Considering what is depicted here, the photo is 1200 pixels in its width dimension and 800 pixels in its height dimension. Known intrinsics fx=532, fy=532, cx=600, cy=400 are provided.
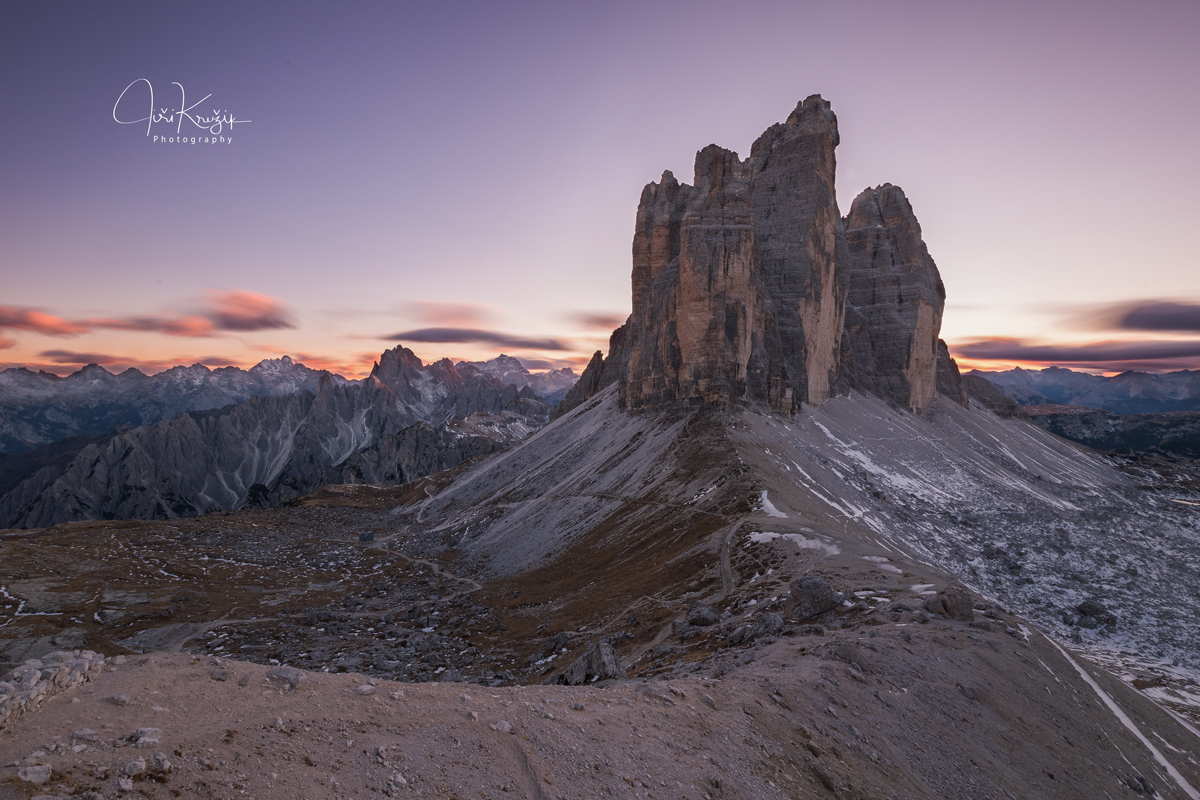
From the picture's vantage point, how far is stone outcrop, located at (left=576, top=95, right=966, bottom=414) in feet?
249

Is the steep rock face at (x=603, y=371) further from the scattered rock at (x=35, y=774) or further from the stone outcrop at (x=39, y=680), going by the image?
the scattered rock at (x=35, y=774)

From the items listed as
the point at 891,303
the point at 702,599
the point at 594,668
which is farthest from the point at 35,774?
the point at 891,303

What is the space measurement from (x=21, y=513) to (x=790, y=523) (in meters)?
266

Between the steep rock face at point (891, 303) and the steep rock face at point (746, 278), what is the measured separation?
19.5 metres

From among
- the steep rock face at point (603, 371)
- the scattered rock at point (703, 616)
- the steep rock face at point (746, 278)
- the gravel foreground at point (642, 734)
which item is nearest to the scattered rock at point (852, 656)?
the gravel foreground at point (642, 734)

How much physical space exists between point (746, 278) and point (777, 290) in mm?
19863

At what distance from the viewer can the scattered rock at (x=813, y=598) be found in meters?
23.2

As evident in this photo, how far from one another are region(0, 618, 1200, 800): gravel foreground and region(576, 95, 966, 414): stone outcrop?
2191 inches

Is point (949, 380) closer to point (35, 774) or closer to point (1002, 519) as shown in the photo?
point (1002, 519)

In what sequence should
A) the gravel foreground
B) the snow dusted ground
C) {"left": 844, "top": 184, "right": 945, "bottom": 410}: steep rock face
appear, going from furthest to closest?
{"left": 844, "top": 184, "right": 945, "bottom": 410}: steep rock face
the snow dusted ground
the gravel foreground

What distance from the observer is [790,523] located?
1519 inches

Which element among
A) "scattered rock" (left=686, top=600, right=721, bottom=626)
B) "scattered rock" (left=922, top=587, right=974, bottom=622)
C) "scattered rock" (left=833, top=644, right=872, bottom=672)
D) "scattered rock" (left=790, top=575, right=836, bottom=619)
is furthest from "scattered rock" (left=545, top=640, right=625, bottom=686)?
"scattered rock" (left=922, top=587, right=974, bottom=622)

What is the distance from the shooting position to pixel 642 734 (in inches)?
476

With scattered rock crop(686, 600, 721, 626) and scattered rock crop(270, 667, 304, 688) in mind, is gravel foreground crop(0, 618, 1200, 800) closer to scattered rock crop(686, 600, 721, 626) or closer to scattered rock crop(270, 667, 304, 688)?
scattered rock crop(270, 667, 304, 688)
